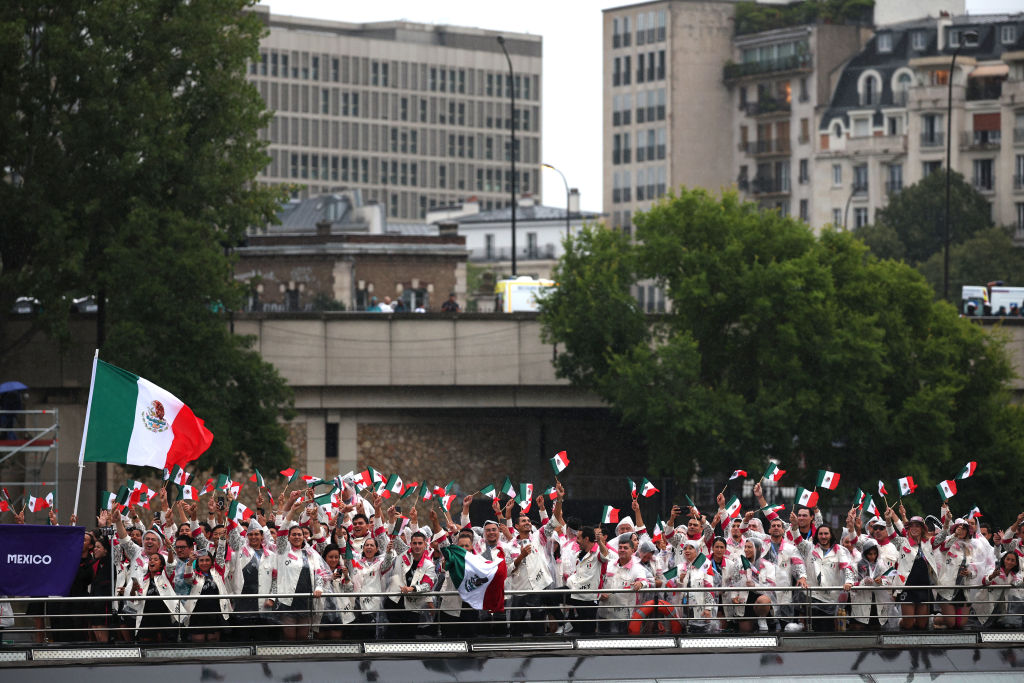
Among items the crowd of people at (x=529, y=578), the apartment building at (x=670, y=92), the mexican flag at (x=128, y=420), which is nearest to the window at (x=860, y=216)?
the apartment building at (x=670, y=92)

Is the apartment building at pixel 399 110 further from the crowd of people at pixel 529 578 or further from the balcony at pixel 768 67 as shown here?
the crowd of people at pixel 529 578

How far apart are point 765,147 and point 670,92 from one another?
7.54 m

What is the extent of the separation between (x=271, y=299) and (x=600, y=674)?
71.4m

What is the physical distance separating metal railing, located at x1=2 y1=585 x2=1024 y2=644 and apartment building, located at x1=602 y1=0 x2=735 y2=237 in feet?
339

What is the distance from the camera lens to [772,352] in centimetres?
5016

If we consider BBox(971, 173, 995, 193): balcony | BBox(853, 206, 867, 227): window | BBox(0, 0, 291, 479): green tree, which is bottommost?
BBox(0, 0, 291, 479): green tree

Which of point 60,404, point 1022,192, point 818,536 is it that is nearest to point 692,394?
point 60,404

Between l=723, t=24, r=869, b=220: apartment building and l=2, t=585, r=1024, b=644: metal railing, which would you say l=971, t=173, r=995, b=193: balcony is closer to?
l=723, t=24, r=869, b=220: apartment building

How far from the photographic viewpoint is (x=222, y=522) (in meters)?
21.8

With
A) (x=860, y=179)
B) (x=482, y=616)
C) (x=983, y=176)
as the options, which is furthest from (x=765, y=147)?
(x=482, y=616)

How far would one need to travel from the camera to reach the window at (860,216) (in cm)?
11462

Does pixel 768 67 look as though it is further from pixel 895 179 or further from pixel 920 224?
pixel 920 224

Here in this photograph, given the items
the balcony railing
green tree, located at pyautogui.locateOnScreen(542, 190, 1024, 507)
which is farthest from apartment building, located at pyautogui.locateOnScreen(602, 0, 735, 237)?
green tree, located at pyautogui.locateOnScreen(542, 190, 1024, 507)

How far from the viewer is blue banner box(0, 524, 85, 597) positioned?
19172 millimetres
